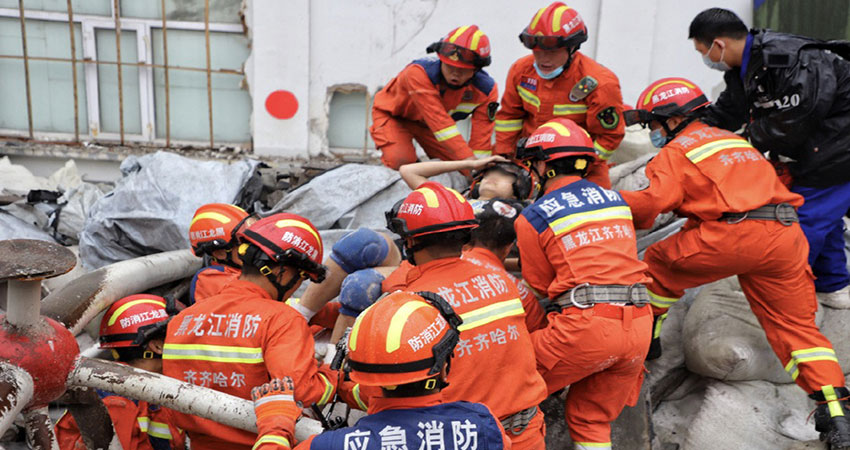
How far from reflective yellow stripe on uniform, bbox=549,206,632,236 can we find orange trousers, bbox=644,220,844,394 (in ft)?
2.10

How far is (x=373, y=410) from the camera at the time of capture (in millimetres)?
2068

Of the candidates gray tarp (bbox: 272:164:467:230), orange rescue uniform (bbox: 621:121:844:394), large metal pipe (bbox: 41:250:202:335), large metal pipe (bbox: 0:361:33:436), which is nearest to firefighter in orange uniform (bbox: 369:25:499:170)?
gray tarp (bbox: 272:164:467:230)

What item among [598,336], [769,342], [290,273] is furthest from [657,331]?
[290,273]

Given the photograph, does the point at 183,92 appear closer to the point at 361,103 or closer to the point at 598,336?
the point at 361,103

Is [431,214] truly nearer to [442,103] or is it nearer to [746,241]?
[746,241]

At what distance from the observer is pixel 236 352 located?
2547mm

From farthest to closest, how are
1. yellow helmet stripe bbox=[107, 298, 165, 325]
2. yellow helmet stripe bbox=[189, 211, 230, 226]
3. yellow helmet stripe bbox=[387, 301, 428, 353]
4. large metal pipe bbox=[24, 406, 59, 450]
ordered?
yellow helmet stripe bbox=[189, 211, 230, 226] → yellow helmet stripe bbox=[107, 298, 165, 325] → large metal pipe bbox=[24, 406, 59, 450] → yellow helmet stripe bbox=[387, 301, 428, 353]

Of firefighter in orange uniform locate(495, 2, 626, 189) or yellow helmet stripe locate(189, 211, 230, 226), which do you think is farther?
firefighter in orange uniform locate(495, 2, 626, 189)

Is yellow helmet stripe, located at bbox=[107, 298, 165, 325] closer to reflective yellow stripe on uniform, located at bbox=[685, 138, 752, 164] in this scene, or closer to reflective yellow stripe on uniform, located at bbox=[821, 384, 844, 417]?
reflective yellow stripe on uniform, located at bbox=[685, 138, 752, 164]

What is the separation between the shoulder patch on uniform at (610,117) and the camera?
4.53 m

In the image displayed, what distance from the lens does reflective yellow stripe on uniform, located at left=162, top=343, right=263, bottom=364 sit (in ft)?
8.34

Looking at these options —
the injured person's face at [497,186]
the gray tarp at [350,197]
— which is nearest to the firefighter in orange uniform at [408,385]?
the injured person's face at [497,186]

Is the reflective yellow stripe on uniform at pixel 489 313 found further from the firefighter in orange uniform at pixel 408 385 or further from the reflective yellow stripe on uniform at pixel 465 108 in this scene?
the reflective yellow stripe on uniform at pixel 465 108

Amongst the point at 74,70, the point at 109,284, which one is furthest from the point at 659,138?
the point at 74,70
